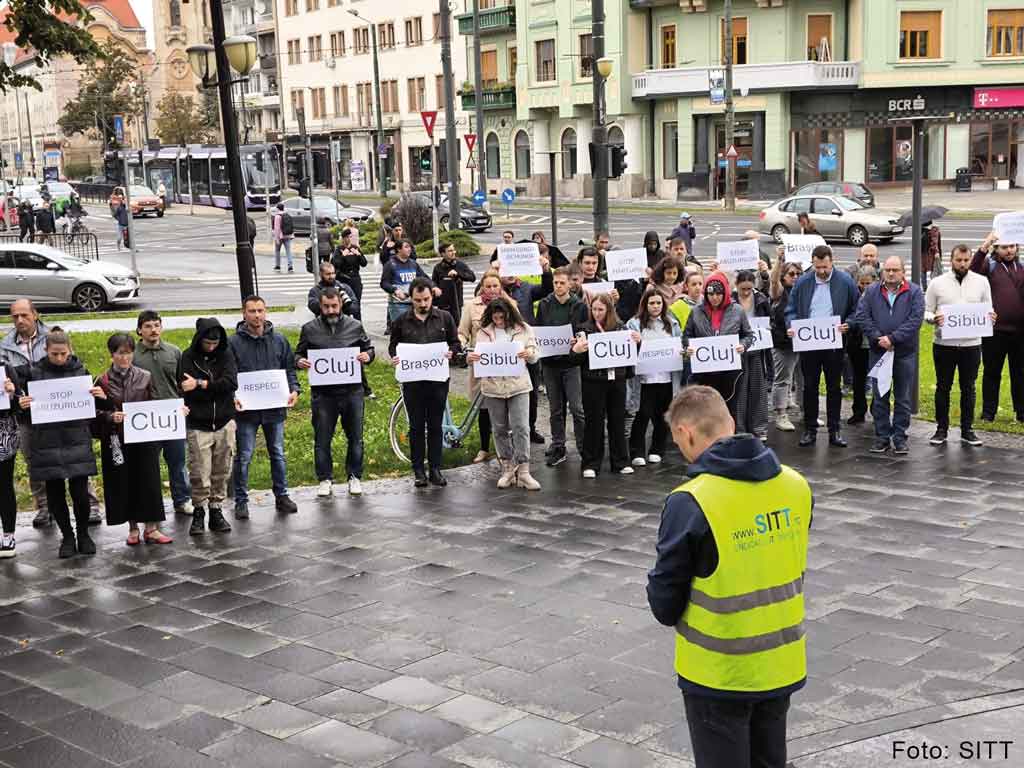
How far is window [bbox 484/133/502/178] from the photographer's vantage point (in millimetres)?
71500

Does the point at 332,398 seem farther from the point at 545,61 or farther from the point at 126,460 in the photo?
the point at 545,61

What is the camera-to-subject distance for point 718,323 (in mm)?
12258

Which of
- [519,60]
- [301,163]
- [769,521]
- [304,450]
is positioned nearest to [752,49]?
[519,60]

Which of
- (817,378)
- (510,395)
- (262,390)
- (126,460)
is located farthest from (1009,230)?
(126,460)

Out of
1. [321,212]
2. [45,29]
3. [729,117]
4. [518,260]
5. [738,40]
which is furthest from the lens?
[738,40]

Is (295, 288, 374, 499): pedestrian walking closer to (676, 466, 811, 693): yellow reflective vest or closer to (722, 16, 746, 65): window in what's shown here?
(676, 466, 811, 693): yellow reflective vest

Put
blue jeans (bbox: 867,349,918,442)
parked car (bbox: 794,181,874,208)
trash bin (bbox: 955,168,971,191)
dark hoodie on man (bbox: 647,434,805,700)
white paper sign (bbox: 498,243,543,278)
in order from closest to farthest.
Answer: dark hoodie on man (bbox: 647,434,805,700)
blue jeans (bbox: 867,349,918,442)
white paper sign (bbox: 498,243,543,278)
parked car (bbox: 794,181,874,208)
trash bin (bbox: 955,168,971,191)

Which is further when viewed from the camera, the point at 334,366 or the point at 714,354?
the point at 714,354

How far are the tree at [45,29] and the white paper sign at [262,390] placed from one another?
291 inches

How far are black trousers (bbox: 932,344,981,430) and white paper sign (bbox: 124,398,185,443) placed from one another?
720 centimetres

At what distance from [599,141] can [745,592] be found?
19.0 m

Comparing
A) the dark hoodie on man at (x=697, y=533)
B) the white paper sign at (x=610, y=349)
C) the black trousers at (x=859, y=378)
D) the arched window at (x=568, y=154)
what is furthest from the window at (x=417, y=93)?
the dark hoodie on man at (x=697, y=533)

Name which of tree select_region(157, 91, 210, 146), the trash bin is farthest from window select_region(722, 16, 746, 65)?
tree select_region(157, 91, 210, 146)

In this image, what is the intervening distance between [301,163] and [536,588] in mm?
19528
